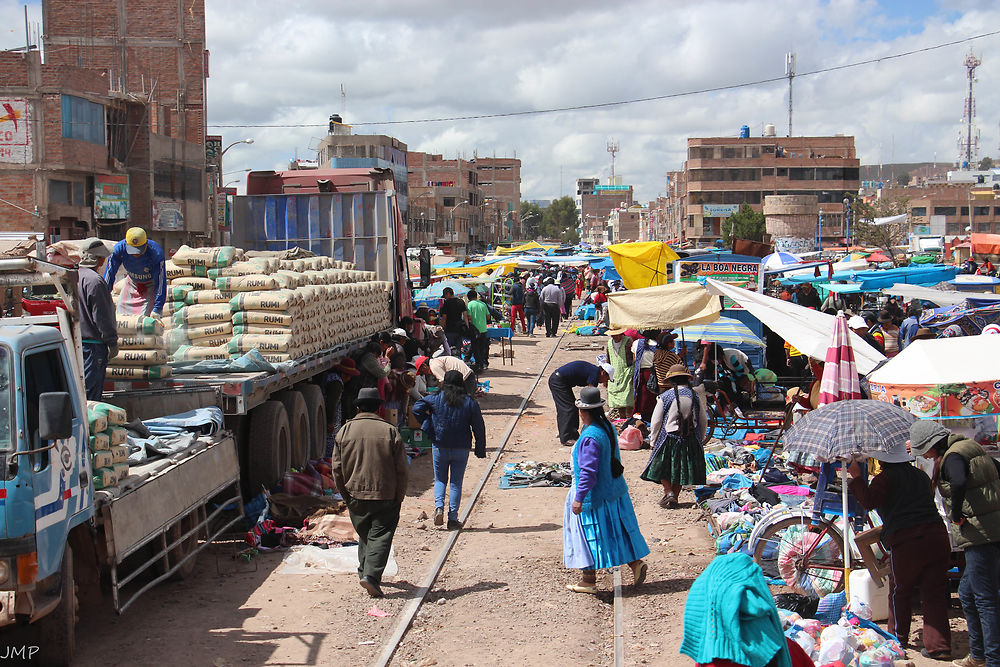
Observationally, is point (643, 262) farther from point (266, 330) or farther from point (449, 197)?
point (449, 197)

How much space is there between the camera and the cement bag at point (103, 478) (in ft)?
21.0

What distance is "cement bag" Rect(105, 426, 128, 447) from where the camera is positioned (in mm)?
6629

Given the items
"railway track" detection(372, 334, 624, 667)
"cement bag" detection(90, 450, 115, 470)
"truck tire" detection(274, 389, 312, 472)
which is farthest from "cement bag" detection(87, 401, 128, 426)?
"truck tire" detection(274, 389, 312, 472)

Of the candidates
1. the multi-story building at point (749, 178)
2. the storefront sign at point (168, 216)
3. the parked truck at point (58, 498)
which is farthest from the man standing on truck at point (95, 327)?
the multi-story building at point (749, 178)

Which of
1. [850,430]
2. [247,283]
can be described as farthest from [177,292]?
[850,430]

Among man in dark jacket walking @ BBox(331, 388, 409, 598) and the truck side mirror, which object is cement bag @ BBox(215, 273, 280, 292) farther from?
the truck side mirror

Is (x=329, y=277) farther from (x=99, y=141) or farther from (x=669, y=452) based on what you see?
(x=99, y=141)

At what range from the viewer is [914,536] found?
625cm

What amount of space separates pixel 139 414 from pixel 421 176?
123974 millimetres

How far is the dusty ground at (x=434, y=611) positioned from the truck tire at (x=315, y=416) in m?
2.41

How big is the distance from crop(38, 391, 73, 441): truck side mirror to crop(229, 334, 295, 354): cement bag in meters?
4.89

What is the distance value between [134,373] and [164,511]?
7.61 ft

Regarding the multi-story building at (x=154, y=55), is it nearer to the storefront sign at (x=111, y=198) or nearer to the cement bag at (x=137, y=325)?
the storefront sign at (x=111, y=198)

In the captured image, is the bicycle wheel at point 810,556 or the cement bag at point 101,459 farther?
the bicycle wheel at point 810,556
